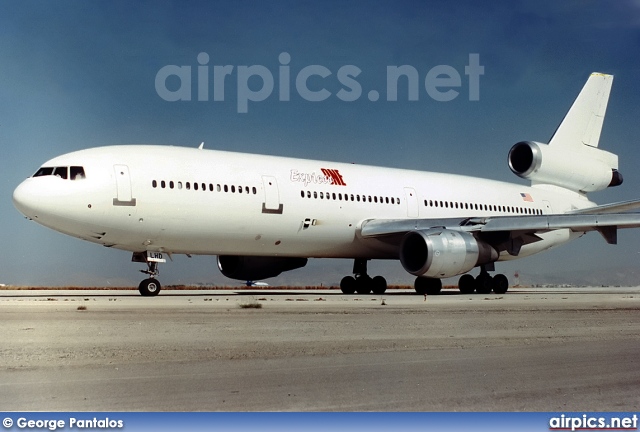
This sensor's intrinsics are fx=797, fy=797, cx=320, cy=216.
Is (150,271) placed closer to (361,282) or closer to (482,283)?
(361,282)

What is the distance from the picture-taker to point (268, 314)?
→ 1465 centimetres

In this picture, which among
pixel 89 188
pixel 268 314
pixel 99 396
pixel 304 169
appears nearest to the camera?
pixel 99 396

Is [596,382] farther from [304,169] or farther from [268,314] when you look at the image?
[304,169]

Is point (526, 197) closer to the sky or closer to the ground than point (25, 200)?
closer to the sky

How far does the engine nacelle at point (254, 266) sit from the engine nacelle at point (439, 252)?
483 centimetres

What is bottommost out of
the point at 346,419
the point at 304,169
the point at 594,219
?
the point at 346,419

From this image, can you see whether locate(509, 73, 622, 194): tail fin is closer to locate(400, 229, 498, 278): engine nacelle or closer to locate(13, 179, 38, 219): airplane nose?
locate(400, 229, 498, 278): engine nacelle

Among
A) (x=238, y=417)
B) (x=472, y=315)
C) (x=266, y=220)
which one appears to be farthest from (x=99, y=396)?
(x=266, y=220)

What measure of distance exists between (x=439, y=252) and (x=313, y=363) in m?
16.0

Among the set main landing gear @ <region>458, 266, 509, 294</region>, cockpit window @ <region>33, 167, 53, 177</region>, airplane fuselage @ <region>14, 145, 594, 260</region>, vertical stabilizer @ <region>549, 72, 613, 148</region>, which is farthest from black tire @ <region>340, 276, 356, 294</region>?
cockpit window @ <region>33, 167, 53, 177</region>

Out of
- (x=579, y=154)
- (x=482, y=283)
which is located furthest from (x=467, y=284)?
(x=579, y=154)

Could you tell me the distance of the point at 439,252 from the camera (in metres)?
23.6

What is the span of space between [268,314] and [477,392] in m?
8.48

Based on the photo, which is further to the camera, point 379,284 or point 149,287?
point 379,284
